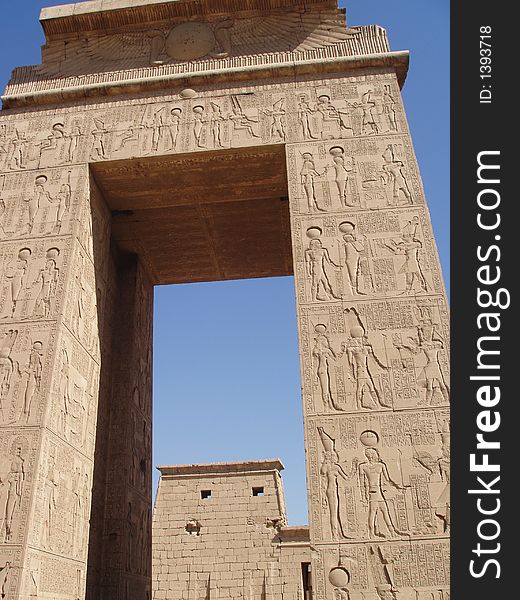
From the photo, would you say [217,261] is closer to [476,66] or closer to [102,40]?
[102,40]

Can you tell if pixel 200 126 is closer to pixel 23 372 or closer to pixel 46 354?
pixel 46 354

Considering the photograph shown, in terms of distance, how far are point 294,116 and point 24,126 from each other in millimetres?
3949

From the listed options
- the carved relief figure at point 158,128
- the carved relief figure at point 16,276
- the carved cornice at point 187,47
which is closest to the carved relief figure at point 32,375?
the carved relief figure at point 16,276

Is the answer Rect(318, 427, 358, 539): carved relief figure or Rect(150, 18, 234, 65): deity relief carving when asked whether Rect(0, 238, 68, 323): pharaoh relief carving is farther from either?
Rect(318, 427, 358, 539): carved relief figure

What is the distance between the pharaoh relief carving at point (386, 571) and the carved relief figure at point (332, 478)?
23 cm

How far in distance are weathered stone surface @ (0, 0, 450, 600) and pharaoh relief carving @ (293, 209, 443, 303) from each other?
0.03m

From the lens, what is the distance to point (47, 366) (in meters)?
7.66

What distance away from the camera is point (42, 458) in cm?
720

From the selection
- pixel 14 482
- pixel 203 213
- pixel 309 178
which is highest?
pixel 203 213

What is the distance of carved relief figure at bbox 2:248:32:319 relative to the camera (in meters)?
8.20

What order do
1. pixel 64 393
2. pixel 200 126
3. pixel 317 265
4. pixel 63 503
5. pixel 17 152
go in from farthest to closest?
pixel 17 152
pixel 200 126
pixel 317 265
pixel 64 393
pixel 63 503

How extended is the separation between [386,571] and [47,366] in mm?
4328

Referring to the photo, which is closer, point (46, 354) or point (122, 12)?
point (46, 354)

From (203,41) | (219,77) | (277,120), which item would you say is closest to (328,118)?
(277,120)
